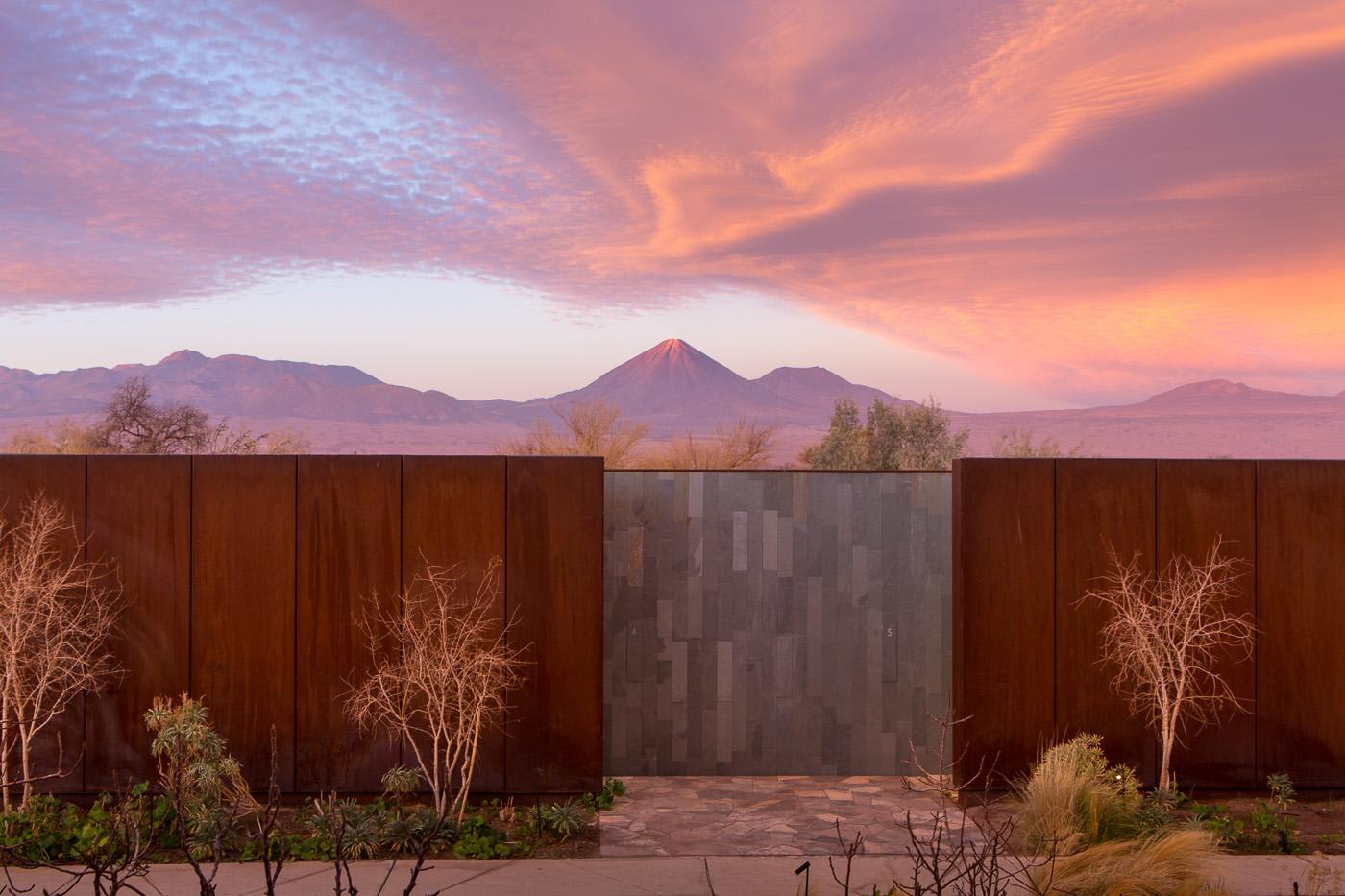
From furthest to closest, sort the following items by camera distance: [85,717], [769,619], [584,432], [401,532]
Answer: [584,432] < [769,619] < [401,532] < [85,717]

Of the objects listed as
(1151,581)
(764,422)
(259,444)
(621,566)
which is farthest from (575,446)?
(1151,581)

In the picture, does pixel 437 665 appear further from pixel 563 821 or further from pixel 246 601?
pixel 246 601

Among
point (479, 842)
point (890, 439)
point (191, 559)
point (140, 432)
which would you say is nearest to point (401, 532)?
point (191, 559)

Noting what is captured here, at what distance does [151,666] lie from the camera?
22.0 feet

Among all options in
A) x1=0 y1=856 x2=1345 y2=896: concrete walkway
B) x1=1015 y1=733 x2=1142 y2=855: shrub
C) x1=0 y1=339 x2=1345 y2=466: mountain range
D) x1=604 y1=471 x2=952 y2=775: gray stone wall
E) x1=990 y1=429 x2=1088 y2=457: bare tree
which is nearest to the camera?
x1=0 y1=856 x2=1345 y2=896: concrete walkway

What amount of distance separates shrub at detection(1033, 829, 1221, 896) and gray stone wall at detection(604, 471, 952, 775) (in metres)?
2.69

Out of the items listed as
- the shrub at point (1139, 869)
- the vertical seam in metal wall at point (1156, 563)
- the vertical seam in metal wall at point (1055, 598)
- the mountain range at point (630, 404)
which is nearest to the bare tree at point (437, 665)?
the shrub at point (1139, 869)

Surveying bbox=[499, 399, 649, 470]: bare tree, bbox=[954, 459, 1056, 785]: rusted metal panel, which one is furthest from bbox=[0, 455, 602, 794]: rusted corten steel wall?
bbox=[499, 399, 649, 470]: bare tree

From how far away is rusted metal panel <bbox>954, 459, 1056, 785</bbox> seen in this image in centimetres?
691

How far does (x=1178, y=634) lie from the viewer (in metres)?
6.92

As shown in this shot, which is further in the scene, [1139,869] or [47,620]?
[47,620]

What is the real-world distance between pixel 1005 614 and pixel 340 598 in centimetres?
446

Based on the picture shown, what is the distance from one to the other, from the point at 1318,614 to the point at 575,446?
42.7 ft

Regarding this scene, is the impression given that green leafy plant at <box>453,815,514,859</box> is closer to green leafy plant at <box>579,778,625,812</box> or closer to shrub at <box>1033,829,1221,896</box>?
green leafy plant at <box>579,778,625,812</box>
